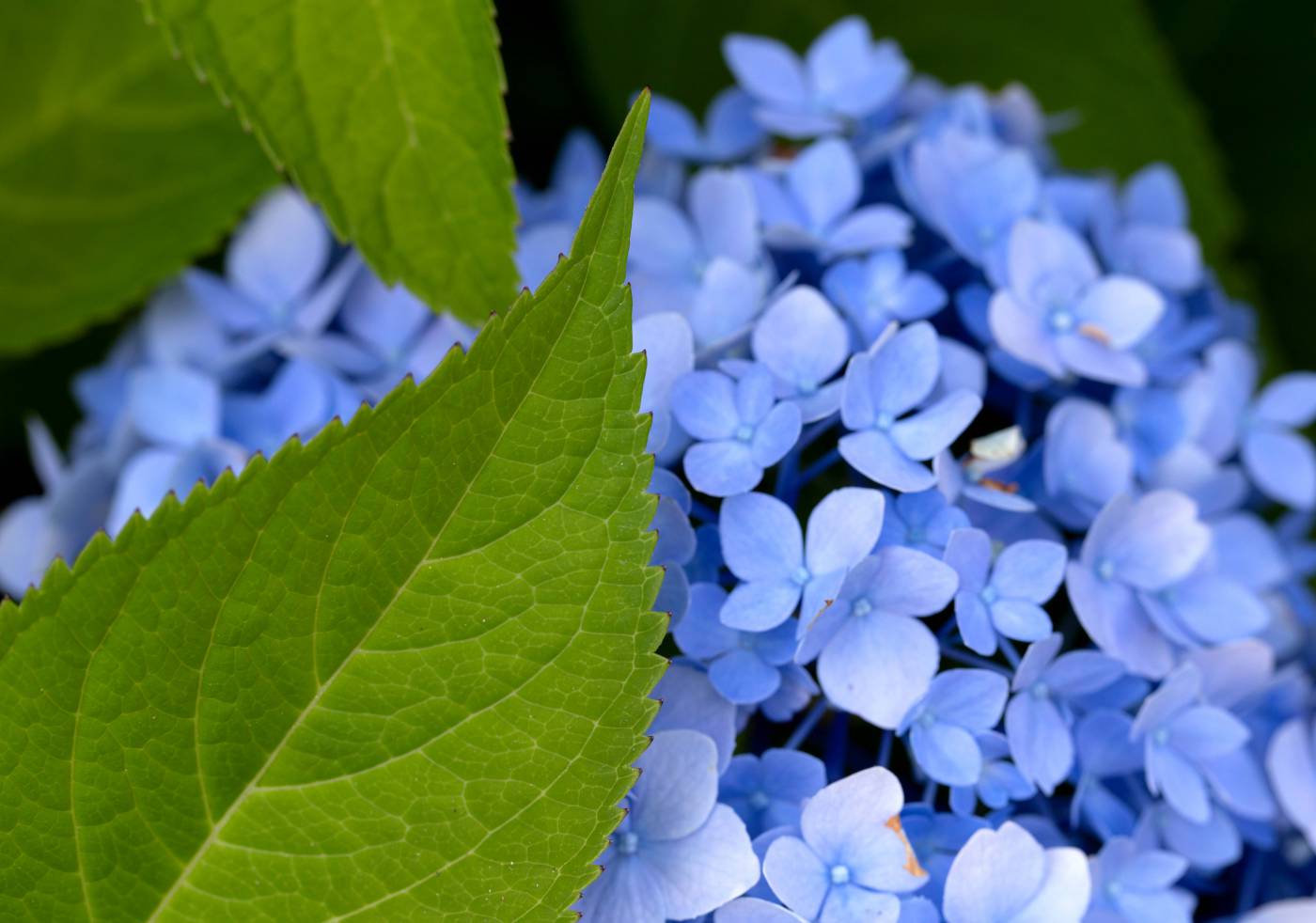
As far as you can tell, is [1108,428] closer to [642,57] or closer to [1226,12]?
[642,57]

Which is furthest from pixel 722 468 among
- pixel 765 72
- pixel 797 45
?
pixel 797 45

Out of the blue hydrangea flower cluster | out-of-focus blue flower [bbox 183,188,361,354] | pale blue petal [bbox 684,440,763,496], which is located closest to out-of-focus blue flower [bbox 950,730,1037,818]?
the blue hydrangea flower cluster

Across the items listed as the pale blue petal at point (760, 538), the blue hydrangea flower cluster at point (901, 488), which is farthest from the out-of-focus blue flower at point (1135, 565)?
the pale blue petal at point (760, 538)

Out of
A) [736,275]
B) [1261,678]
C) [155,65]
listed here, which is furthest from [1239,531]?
[155,65]

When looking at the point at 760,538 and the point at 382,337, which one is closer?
the point at 760,538

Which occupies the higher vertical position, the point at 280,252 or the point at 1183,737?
the point at 280,252

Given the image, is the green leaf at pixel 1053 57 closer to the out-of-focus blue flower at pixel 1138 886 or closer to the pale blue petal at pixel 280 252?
the pale blue petal at pixel 280 252

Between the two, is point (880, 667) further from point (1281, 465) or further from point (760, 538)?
point (1281, 465)

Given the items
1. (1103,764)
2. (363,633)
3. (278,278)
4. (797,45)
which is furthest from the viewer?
(797,45)
